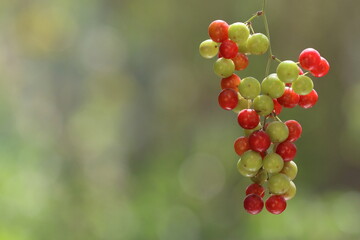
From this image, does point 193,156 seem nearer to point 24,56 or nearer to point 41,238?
point 41,238

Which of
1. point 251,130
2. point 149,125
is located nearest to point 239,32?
point 251,130

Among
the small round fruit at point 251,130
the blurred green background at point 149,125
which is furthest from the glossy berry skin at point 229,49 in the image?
the blurred green background at point 149,125

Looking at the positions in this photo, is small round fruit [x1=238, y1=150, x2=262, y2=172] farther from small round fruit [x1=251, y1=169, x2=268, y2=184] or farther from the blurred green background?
the blurred green background

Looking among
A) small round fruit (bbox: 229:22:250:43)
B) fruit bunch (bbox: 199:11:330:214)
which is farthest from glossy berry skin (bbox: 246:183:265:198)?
small round fruit (bbox: 229:22:250:43)

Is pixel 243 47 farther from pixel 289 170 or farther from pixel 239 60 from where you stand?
pixel 289 170

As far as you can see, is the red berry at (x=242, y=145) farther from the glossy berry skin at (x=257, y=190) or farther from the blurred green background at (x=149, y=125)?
the blurred green background at (x=149, y=125)
